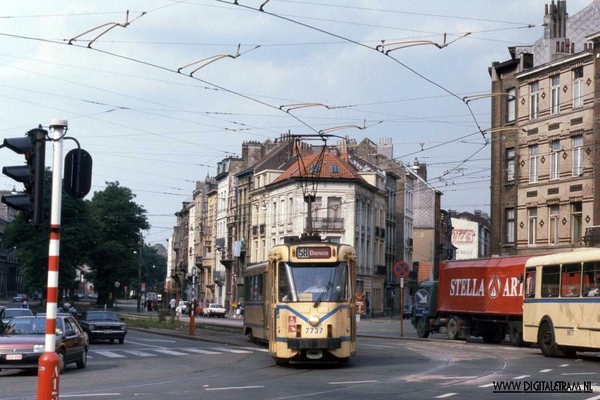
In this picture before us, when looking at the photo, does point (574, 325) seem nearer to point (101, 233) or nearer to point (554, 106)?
point (554, 106)

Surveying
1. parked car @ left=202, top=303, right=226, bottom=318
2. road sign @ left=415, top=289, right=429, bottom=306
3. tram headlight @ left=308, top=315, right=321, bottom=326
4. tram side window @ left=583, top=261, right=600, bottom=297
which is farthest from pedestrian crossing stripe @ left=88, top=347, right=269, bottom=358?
parked car @ left=202, top=303, right=226, bottom=318

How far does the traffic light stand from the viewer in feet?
37.8

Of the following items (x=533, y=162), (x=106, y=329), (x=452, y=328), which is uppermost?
(x=533, y=162)

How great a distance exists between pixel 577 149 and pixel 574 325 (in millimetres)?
23792

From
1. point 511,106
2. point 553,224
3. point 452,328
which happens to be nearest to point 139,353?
point 452,328

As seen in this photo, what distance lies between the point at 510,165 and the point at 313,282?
31.5 metres

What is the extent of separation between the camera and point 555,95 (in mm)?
50375

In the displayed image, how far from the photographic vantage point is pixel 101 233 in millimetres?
101812

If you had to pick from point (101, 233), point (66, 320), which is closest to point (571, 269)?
point (66, 320)

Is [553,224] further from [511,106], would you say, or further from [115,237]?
[115,237]

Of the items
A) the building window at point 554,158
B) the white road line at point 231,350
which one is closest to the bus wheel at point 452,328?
the white road line at point 231,350

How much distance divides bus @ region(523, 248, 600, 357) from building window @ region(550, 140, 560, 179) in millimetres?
20282

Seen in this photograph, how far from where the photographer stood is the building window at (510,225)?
54000 millimetres

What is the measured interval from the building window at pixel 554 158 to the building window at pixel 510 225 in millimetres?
4141
